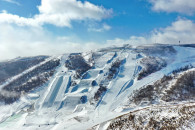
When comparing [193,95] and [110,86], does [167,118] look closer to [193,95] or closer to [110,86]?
[193,95]

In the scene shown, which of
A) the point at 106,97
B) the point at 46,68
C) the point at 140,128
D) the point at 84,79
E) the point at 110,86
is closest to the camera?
the point at 140,128

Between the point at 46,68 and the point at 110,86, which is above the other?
the point at 46,68

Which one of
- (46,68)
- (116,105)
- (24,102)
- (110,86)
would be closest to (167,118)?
(116,105)

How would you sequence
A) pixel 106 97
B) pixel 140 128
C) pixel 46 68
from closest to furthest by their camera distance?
1. pixel 140 128
2. pixel 106 97
3. pixel 46 68

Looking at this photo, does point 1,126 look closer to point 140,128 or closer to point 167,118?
point 140,128

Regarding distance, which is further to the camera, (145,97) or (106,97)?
(106,97)

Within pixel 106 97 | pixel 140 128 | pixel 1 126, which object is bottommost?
pixel 1 126
